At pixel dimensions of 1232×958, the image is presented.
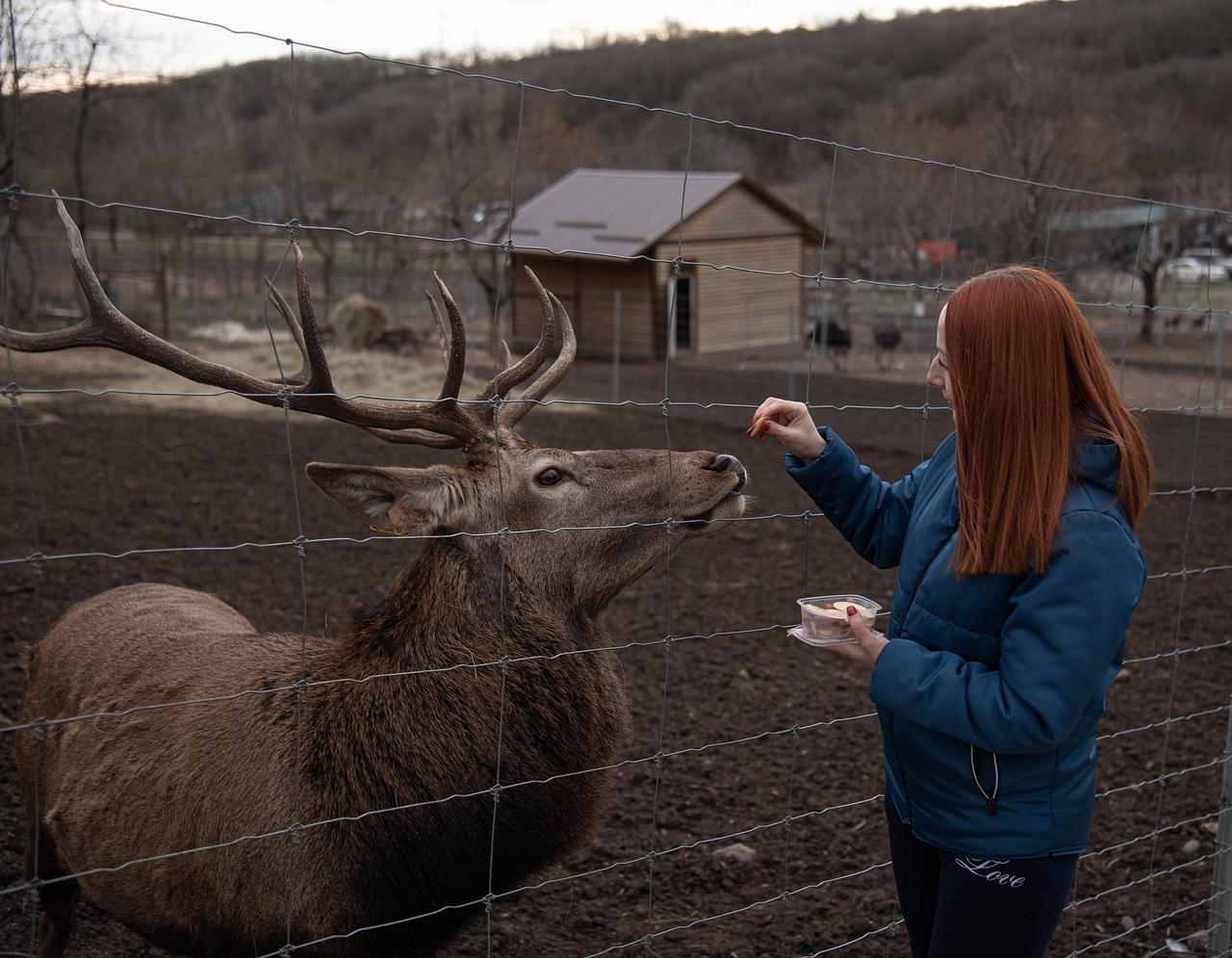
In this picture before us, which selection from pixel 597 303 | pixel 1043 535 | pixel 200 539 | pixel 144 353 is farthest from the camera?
pixel 597 303

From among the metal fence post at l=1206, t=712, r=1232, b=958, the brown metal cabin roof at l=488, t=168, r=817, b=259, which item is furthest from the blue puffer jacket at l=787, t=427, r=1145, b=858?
the brown metal cabin roof at l=488, t=168, r=817, b=259

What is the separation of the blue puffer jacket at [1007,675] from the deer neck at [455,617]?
115 centimetres

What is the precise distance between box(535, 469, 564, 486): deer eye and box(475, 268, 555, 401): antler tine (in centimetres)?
28

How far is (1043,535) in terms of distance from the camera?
7.15ft

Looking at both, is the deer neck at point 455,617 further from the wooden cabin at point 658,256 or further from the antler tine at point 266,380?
the wooden cabin at point 658,256

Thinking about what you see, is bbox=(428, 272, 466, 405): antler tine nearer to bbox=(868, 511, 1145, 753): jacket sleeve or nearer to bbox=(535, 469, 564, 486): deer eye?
bbox=(535, 469, 564, 486): deer eye

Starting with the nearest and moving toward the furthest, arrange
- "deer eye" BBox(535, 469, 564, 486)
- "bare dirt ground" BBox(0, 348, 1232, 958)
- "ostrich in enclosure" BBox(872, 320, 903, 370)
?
"deer eye" BBox(535, 469, 564, 486) → "bare dirt ground" BBox(0, 348, 1232, 958) → "ostrich in enclosure" BBox(872, 320, 903, 370)

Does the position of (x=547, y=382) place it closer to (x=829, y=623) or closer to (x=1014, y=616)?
(x=829, y=623)

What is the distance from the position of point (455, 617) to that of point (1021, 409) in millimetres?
1706

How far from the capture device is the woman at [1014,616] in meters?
2.15

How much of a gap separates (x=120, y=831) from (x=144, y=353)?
1.38 m

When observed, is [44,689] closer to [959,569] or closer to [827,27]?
[959,569]

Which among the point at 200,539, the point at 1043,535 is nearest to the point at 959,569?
the point at 1043,535

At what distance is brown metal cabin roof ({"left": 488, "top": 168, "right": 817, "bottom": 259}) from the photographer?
24.2 meters
